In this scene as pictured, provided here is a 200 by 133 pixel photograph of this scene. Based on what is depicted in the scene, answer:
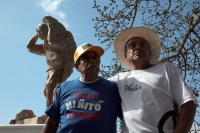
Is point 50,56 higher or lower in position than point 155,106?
higher

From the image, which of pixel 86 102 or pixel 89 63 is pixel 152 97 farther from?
pixel 89 63

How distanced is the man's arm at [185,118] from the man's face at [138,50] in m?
0.58

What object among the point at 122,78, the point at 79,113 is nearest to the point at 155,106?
the point at 122,78

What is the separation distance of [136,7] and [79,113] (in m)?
4.61

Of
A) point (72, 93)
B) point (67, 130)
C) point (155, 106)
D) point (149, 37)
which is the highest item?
point (149, 37)

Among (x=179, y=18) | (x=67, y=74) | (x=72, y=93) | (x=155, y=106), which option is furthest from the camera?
(x=179, y=18)

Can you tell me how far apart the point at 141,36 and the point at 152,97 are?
0.68 meters

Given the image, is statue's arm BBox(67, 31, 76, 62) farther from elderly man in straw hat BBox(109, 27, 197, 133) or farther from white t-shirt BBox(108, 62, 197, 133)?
white t-shirt BBox(108, 62, 197, 133)

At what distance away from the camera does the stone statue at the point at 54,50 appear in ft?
19.3

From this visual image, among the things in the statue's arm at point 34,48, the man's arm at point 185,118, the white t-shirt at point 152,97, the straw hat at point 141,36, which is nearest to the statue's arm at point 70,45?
the statue's arm at point 34,48

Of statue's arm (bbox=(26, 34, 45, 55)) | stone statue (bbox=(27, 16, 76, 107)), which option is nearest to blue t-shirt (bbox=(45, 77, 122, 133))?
stone statue (bbox=(27, 16, 76, 107))

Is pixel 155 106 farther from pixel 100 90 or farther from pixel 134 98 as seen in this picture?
pixel 100 90

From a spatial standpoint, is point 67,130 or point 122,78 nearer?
point 67,130

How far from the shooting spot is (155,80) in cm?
195
